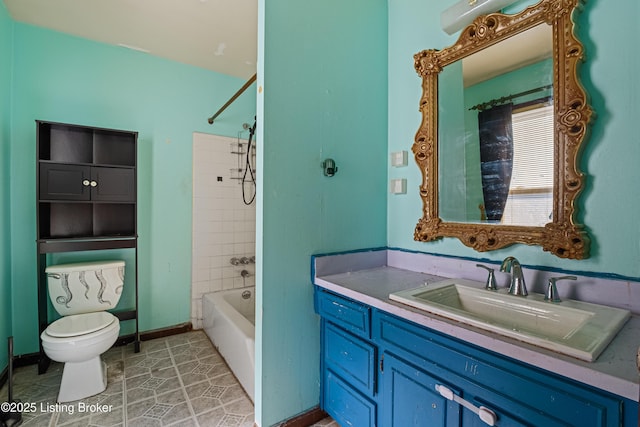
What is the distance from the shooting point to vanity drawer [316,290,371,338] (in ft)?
4.10

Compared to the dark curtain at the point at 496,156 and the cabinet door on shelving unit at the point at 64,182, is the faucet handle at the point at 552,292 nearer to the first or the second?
the dark curtain at the point at 496,156

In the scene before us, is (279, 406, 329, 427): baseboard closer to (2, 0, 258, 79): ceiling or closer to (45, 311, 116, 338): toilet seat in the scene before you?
(45, 311, 116, 338): toilet seat

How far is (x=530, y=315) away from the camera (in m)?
1.07

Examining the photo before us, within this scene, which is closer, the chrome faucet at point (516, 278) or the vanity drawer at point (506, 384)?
the vanity drawer at point (506, 384)

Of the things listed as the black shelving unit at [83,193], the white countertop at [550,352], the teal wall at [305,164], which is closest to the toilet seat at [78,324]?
the black shelving unit at [83,193]

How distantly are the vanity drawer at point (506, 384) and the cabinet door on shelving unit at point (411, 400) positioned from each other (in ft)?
0.18

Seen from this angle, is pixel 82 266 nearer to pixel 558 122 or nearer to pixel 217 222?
pixel 217 222

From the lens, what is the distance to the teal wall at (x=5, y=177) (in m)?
1.93

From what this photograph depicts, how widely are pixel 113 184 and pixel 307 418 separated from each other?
2.21 meters

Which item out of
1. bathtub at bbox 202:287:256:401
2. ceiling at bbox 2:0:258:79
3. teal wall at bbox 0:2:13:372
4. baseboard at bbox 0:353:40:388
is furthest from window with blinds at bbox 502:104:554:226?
baseboard at bbox 0:353:40:388

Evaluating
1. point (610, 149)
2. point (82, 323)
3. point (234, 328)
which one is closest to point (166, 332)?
point (82, 323)

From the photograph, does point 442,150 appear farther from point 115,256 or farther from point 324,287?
point 115,256

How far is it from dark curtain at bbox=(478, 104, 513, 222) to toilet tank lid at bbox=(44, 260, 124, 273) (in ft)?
8.58

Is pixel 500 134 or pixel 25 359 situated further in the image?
pixel 25 359
